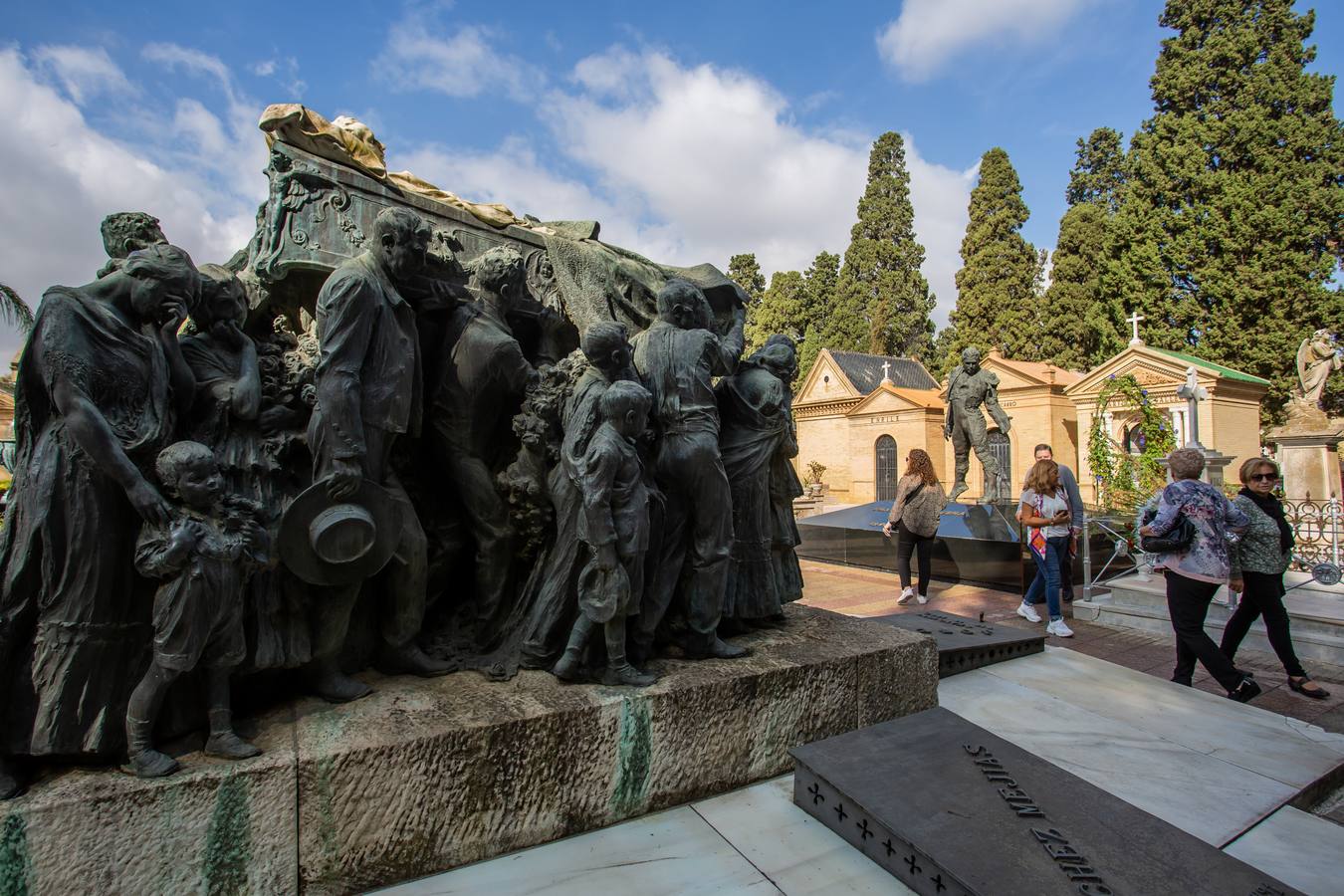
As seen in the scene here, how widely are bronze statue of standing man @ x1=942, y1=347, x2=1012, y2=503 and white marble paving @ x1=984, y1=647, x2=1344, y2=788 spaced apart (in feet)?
24.7

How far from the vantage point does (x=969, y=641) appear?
15.4ft

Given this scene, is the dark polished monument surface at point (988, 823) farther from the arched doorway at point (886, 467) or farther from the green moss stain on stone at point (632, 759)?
the arched doorway at point (886, 467)

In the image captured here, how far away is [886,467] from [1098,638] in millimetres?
17347

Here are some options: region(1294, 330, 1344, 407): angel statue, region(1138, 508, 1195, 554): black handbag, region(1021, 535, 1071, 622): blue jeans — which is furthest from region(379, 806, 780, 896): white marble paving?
region(1294, 330, 1344, 407): angel statue

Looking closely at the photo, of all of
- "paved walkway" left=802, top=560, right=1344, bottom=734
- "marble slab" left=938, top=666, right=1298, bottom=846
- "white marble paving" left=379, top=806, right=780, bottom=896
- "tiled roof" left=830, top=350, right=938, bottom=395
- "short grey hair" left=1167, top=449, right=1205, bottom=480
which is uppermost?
"tiled roof" left=830, top=350, right=938, bottom=395

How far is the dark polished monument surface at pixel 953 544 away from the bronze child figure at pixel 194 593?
8159 mm

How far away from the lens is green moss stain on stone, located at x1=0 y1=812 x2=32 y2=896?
1.80 metres

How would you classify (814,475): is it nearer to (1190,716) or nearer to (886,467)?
(886,467)

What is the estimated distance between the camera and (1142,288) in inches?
934

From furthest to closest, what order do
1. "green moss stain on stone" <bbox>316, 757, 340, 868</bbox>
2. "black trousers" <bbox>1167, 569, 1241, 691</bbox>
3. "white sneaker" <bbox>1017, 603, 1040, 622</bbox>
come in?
1. "white sneaker" <bbox>1017, 603, 1040, 622</bbox>
2. "black trousers" <bbox>1167, 569, 1241, 691</bbox>
3. "green moss stain on stone" <bbox>316, 757, 340, 868</bbox>

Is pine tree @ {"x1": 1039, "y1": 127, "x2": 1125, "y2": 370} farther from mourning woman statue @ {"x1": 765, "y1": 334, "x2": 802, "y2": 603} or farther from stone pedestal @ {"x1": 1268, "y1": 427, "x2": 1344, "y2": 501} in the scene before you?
mourning woman statue @ {"x1": 765, "y1": 334, "x2": 802, "y2": 603}

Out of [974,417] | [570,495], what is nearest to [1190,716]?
[570,495]

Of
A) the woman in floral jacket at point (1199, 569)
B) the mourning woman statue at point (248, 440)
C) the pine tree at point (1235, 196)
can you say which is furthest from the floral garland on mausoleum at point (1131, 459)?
the pine tree at point (1235, 196)

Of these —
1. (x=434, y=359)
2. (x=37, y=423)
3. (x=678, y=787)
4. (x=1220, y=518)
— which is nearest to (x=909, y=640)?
(x=678, y=787)
